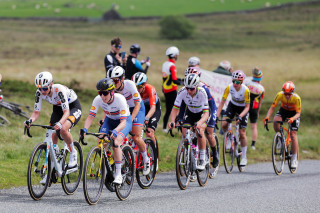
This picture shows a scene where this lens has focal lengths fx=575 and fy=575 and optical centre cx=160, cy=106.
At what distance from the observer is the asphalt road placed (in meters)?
8.80

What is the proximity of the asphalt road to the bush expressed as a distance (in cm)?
7935

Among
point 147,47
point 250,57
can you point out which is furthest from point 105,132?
point 147,47

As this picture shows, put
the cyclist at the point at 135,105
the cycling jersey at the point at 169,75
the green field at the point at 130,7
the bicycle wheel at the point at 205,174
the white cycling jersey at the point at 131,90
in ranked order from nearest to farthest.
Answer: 1. the cyclist at the point at 135,105
2. the white cycling jersey at the point at 131,90
3. the bicycle wheel at the point at 205,174
4. the cycling jersey at the point at 169,75
5. the green field at the point at 130,7

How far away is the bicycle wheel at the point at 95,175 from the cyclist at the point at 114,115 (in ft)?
0.85

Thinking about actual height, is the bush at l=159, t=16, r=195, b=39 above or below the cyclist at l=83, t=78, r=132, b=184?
above

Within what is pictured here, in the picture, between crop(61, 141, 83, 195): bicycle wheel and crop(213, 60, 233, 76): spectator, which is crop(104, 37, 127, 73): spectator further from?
crop(213, 60, 233, 76): spectator

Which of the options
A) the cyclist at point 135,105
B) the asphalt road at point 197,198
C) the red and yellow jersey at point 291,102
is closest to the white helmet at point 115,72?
the cyclist at point 135,105

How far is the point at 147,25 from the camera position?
104 metres

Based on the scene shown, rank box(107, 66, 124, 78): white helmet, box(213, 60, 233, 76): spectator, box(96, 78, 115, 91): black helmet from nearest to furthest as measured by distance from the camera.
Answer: box(96, 78, 115, 91): black helmet, box(107, 66, 124, 78): white helmet, box(213, 60, 233, 76): spectator

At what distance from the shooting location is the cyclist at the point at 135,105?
33.8 ft

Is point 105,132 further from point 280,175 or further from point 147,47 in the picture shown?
point 147,47

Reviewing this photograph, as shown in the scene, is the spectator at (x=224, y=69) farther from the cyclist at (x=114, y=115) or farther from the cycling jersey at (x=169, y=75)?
the cyclist at (x=114, y=115)

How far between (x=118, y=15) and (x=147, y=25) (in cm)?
887

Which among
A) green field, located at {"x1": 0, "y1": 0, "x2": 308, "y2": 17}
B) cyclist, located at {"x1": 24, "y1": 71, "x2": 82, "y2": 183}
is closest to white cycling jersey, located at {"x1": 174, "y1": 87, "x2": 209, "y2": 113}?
cyclist, located at {"x1": 24, "y1": 71, "x2": 82, "y2": 183}
